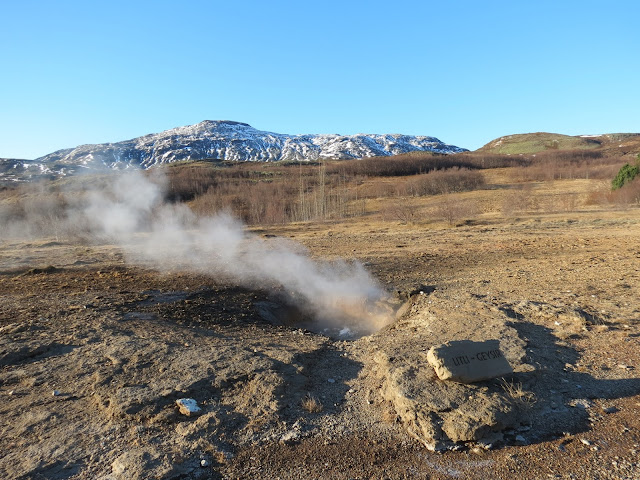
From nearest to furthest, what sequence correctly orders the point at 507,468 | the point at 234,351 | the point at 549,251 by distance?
the point at 507,468 → the point at 234,351 → the point at 549,251

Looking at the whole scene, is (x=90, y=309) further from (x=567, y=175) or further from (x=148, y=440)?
(x=567, y=175)

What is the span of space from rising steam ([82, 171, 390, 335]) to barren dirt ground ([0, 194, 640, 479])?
1.37 meters

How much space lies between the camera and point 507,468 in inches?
137

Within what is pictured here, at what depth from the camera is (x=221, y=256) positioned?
14.8 meters

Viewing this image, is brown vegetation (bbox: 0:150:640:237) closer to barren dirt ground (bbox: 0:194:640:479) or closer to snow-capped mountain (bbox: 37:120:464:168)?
barren dirt ground (bbox: 0:194:640:479)

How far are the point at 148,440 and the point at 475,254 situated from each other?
484 inches

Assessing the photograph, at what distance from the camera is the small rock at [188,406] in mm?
4220

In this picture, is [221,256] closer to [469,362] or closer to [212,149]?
[469,362]

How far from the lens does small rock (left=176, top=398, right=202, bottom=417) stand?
13.8 feet

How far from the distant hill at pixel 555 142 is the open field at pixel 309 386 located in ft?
377

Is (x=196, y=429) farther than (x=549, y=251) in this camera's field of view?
No

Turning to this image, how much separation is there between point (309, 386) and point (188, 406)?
1.45 m

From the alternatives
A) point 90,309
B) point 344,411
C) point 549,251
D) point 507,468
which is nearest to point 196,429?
point 344,411

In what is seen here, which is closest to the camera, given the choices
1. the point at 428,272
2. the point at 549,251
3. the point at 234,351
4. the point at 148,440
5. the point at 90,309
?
the point at 148,440
